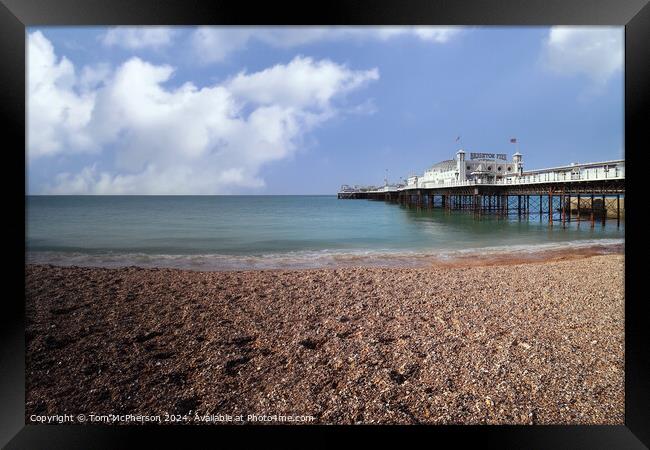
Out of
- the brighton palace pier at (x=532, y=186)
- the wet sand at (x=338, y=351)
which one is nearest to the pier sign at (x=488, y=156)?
the brighton palace pier at (x=532, y=186)

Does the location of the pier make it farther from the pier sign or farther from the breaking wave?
the breaking wave

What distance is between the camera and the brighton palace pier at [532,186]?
33.7ft

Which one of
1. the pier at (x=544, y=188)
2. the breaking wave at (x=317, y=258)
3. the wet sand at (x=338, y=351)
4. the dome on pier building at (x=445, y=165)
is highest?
the dome on pier building at (x=445, y=165)

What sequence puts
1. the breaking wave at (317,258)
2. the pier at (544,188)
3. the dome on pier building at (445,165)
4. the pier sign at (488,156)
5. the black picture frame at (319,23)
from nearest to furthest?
1. the black picture frame at (319,23)
2. the breaking wave at (317,258)
3. the pier at (544,188)
4. the pier sign at (488,156)
5. the dome on pier building at (445,165)

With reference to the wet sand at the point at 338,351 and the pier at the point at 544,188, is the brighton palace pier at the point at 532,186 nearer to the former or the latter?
the pier at the point at 544,188

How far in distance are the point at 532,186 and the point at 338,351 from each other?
14600mm

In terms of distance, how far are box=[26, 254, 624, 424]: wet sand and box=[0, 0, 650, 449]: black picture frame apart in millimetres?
107

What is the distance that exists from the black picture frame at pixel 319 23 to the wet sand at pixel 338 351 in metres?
0.11

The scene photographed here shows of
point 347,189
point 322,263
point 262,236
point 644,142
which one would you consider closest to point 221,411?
point 644,142

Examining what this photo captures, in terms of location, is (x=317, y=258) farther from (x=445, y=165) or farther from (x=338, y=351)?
(x=445, y=165)

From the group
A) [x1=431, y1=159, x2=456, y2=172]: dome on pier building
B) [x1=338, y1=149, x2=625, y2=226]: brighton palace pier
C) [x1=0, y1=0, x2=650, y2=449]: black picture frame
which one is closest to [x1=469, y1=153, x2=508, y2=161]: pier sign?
[x1=338, y1=149, x2=625, y2=226]: brighton palace pier

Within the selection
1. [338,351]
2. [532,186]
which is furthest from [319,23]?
[532,186]

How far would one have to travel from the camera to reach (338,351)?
2.52 meters

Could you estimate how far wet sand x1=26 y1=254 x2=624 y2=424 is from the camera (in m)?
2.04
